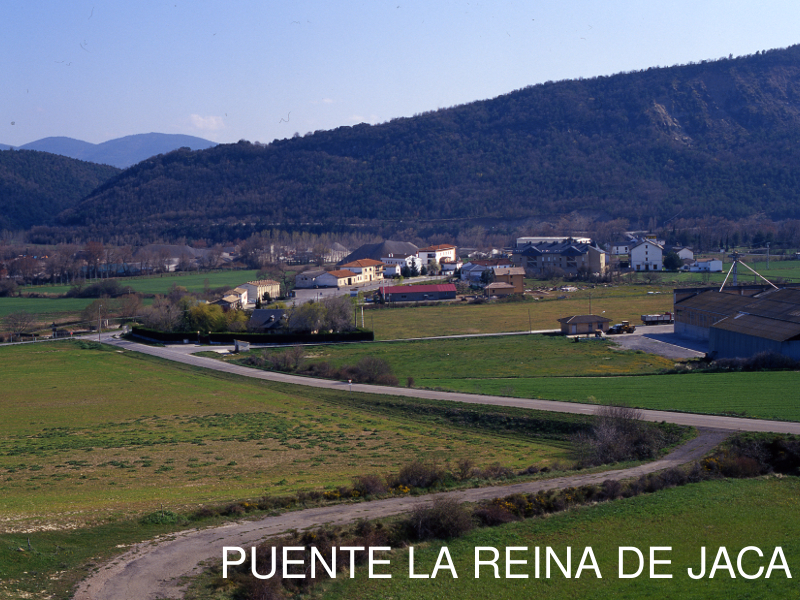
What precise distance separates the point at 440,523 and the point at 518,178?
547ft

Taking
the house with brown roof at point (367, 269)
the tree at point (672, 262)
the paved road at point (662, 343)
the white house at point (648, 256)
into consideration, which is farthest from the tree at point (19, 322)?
the tree at point (672, 262)

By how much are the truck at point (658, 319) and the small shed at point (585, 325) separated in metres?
4.57

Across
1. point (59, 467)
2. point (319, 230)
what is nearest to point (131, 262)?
point (319, 230)

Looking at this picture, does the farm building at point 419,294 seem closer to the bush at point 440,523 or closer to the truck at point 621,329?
the truck at point 621,329

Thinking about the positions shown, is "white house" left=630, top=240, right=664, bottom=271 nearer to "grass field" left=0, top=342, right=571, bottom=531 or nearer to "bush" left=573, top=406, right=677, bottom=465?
"grass field" left=0, top=342, right=571, bottom=531

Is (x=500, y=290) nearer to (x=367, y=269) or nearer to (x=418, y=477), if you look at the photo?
(x=367, y=269)

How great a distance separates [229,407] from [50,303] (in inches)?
2002

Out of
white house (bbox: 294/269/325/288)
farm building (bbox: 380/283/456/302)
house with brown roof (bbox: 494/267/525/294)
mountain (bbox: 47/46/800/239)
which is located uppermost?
mountain (bbox: 47/46/800/239)

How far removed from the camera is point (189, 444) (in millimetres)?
21406

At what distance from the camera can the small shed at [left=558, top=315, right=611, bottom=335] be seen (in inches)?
1686

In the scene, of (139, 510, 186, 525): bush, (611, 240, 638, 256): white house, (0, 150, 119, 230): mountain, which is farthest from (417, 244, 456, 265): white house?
(0, 150, 119, 230): mountain

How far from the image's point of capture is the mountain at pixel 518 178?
479 feet

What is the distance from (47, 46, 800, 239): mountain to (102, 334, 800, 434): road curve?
10498 cm

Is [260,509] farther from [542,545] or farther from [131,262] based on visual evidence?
[131,262]
